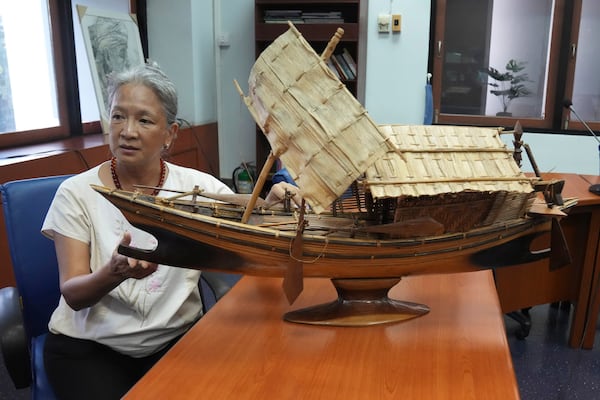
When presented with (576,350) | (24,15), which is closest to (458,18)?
(576,350)

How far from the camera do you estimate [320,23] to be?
12.9 ft

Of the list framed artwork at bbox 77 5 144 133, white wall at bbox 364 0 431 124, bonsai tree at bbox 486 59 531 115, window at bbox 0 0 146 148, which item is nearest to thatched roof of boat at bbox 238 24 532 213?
framed artwork at bbox 77 5 144 133

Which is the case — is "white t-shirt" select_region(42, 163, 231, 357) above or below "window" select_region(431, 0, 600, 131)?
below

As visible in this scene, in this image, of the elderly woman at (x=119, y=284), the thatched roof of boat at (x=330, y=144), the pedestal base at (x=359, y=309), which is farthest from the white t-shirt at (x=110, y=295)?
the thatched roof of boat at (x=330, y=144)

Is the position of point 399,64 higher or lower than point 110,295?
higher

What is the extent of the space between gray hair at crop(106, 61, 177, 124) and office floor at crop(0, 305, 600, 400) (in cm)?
144

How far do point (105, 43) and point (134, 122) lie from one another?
7.66 feet

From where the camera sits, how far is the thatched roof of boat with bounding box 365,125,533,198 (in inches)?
39.4

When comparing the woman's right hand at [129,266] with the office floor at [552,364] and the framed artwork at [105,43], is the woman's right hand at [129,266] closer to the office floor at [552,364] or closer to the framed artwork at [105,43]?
the office floor at [552,364]

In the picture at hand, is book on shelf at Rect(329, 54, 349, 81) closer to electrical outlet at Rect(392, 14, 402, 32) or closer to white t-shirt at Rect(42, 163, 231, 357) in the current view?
electrical outlet at Rect(392, 14, 402, 32)

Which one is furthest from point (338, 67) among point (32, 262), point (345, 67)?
point (32, 262)

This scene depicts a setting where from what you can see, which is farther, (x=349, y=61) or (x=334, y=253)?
(x=349, y=61)

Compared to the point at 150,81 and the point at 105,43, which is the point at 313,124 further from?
the point at 105,43

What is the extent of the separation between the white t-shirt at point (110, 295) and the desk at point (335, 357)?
0.56 feet
